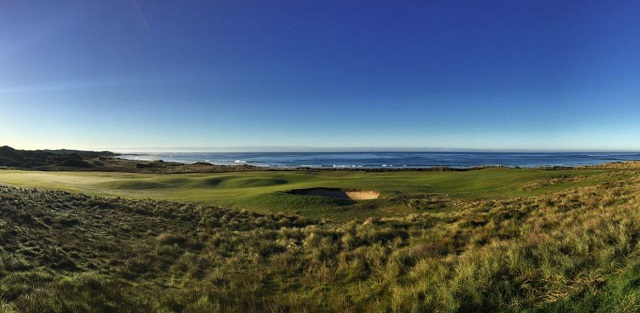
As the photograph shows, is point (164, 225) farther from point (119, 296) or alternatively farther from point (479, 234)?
point (479, 234)

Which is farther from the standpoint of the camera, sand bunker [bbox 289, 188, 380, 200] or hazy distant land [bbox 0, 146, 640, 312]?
sand bunker [bbox 289, 188, 380, 200]

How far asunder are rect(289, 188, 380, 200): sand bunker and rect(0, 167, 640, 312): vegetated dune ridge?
1384 cm

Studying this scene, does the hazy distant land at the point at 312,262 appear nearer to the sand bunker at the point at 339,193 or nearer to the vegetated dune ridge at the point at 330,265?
the vegetated dune ridge at the point at 330,265

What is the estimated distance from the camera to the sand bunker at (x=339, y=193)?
99.2 feet

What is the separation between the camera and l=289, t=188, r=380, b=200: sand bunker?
99.2 ft

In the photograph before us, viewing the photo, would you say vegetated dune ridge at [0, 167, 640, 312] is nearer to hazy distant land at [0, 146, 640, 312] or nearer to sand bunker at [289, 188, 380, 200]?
hazy distant land at [0, 146, 640, 312]

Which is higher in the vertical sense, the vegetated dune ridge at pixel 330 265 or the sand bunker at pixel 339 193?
the vegetated dune ridge at pixel 330 265

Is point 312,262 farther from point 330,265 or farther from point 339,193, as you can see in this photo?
point 339,193

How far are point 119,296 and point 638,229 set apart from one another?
10569mm

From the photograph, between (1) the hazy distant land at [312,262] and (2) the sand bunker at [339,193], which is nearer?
(1) the hazy distant land at [312,262]

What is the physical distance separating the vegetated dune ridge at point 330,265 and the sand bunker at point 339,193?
1384 centimetres

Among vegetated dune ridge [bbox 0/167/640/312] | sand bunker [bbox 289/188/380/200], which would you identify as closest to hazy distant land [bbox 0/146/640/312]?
vegetated dune ridge [bbox 0/167/640/312]

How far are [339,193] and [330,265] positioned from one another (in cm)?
2236

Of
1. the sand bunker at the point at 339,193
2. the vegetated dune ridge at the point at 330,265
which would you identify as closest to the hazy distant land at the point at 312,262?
the vegetated dune ridge at the point at 330,265
